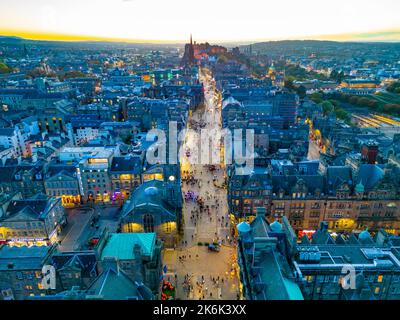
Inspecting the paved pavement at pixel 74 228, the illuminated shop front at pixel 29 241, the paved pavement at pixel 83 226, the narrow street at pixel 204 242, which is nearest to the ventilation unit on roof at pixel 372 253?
the narrow street at pixel 204 242

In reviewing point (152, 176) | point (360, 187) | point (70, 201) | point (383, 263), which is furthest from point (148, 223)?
point (360, 187)

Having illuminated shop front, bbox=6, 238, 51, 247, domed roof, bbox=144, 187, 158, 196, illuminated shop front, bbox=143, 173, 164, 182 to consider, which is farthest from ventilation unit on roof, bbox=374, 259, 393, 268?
illuminated shop front, bbox=6, 238, 51, 247

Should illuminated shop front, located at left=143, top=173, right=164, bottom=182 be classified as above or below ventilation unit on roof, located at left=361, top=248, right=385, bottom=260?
below

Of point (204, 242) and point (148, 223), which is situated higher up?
point (148, 223)


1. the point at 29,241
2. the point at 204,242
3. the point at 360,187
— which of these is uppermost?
the point at 360,187

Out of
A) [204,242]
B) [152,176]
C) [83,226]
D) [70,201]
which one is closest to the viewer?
[204,242]

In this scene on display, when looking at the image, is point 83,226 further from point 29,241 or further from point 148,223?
point 148,223

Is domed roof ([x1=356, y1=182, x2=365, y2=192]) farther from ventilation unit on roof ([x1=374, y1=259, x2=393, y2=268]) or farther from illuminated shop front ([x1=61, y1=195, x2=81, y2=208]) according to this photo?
illuminated shop front ([x1=61, y1=195, x2=81, y2=208])
